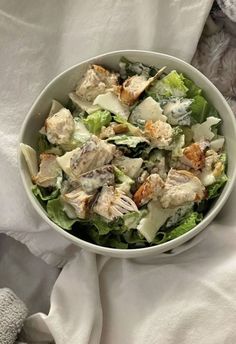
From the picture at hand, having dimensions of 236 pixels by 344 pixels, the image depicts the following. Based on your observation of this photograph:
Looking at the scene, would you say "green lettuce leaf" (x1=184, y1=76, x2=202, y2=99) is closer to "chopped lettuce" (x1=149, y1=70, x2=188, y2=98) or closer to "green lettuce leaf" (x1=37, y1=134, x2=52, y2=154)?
→ "chopped lettuce" (x1=149, y1=70, x2=188, y2=98)

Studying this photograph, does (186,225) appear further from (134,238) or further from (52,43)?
(52,43)

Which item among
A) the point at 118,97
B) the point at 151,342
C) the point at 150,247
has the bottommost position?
the point at 151,342

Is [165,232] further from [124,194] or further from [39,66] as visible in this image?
[39,66]

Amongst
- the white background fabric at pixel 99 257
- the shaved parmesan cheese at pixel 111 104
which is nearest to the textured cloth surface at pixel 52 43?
the white background fabric at pixel 99 257

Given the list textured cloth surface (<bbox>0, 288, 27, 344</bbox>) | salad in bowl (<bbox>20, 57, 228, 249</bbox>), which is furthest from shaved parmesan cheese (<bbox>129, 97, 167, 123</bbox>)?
textured cloth surface (<bbox>0, 288, 27, 344</bbox>)

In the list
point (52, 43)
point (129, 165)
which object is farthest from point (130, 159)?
point (52, 43)

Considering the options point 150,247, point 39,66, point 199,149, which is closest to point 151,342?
point 150,247
